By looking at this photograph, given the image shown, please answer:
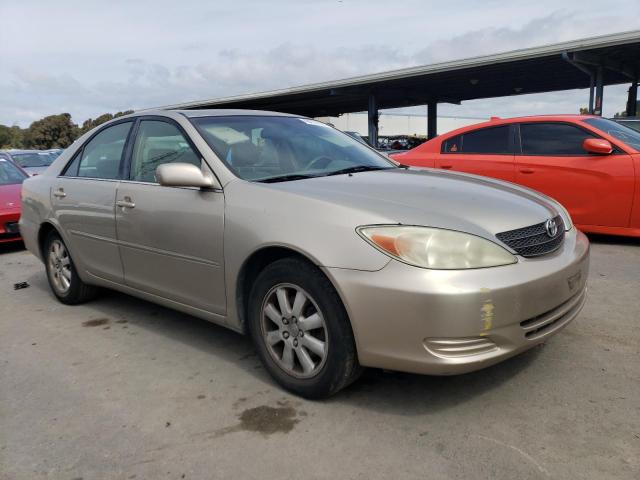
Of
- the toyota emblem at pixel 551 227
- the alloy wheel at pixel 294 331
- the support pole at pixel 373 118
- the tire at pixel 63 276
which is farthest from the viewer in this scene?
the support pole at pixel 373 118

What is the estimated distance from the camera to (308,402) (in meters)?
2.80

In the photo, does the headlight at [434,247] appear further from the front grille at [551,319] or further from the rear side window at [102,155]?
the rear side window at [102,155]

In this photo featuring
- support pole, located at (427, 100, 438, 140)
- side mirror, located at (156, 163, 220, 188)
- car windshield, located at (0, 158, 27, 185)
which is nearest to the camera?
side mirror, located at (156, 163, 220, 188)

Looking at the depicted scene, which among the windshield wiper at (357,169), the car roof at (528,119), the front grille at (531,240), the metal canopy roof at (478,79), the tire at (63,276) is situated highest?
the metal canopy roof at (478,79)

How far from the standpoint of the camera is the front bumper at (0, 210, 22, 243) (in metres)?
7.25

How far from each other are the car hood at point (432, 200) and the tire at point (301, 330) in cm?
39

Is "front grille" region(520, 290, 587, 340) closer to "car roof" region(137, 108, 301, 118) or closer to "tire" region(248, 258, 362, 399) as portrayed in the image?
"tire" region(248, 258, 362, 399)

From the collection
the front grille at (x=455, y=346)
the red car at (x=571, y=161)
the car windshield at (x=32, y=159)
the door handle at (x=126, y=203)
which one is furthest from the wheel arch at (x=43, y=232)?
the car windshield at (x=32, y=159)

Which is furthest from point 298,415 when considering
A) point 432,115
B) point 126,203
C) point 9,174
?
point 432,115

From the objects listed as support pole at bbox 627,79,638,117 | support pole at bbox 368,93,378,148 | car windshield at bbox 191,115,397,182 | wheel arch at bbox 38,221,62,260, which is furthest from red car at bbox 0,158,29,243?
support pole at bbox 627,79,638,117

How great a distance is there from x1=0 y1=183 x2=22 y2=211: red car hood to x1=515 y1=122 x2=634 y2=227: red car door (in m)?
6.42

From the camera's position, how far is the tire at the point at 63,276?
4559 mm

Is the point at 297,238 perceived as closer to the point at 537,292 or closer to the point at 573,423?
the point at 537,292

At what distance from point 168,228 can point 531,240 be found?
2041 mm
